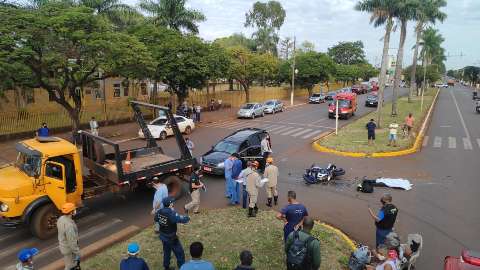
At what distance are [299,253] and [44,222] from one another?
21.4 feet

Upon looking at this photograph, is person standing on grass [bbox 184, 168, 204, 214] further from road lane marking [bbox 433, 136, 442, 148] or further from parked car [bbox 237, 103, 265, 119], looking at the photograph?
parked car [bbox 237, 103, 265, 119]

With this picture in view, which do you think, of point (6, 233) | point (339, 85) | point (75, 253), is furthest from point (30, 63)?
point (339, 85)

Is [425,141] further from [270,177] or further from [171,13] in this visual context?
[171,13]

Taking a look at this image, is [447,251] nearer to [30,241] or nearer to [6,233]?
[30,241]

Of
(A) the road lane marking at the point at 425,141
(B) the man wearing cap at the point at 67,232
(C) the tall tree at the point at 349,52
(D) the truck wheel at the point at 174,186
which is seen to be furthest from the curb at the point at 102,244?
(C) the tall tree at the point at 349,52

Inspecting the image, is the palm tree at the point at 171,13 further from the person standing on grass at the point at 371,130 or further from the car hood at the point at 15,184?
the car hood at the point at 15,184

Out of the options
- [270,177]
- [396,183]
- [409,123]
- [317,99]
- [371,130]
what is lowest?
[396,183]

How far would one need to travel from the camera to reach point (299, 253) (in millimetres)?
5730

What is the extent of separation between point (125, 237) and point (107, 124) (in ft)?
65.9

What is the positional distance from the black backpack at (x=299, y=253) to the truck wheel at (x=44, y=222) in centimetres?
630

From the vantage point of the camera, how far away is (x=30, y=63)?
18688 mm

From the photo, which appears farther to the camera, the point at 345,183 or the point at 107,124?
the point at 107,124

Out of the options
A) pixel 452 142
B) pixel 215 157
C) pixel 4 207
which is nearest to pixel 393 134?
pixel 452 142

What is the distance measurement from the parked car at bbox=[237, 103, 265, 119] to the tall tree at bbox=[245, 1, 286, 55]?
123 feet
